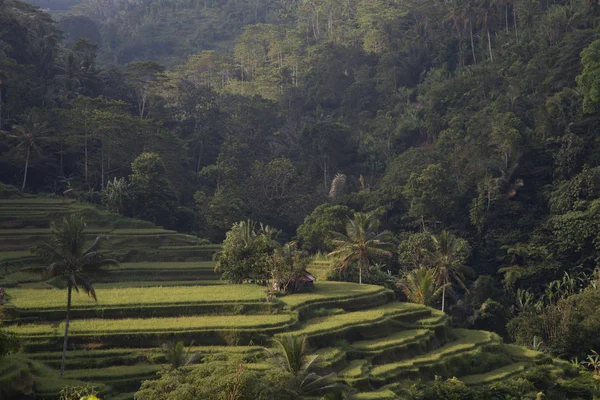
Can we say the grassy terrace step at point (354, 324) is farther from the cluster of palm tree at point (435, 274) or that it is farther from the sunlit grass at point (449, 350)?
the cluster of palm tree at point (435, 274)

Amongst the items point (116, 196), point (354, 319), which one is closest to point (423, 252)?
point (354, 319)

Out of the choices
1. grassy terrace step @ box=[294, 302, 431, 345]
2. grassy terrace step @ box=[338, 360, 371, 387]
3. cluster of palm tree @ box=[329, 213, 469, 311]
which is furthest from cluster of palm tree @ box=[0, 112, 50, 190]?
grassy terrace step @ box=[338, 360, 371, 387]

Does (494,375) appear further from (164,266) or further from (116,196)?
(116,196)

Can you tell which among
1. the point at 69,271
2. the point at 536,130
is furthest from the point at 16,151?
the point at 536,130

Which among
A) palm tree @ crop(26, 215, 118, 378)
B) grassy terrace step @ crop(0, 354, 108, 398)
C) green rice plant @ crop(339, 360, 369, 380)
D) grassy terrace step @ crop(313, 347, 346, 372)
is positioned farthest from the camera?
green rice plant @ crop(339, 360, 369, 380)

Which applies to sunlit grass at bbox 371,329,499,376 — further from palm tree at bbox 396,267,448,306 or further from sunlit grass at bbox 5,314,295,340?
palm tree at bbox 396,267,448,306

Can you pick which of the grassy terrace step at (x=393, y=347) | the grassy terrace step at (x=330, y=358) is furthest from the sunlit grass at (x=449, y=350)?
→ the grassy terrace step at (x=330, y=358)
